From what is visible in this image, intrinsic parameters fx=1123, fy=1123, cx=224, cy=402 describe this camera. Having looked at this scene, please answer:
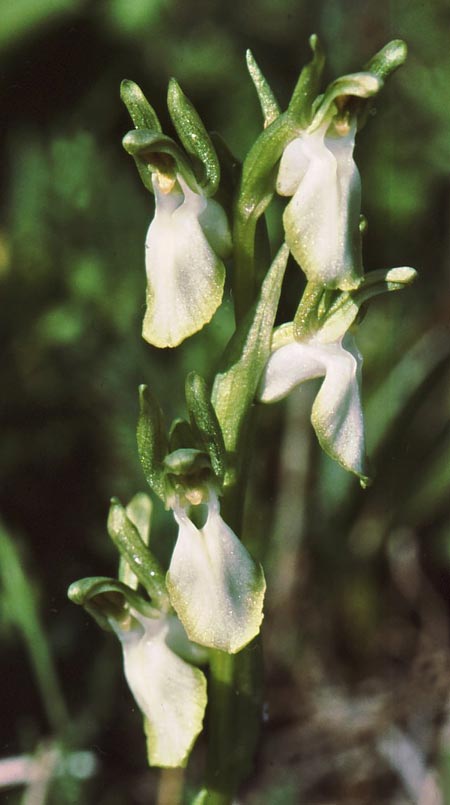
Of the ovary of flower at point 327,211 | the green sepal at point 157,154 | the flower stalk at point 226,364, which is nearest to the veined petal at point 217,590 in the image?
the flower stalk at point 226,364

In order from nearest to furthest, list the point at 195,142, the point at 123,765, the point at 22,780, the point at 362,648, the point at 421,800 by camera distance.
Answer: the point at 195,142 → the point at 22,780 → the point at 421,800 → the point at 123,765 → the point at 362,648

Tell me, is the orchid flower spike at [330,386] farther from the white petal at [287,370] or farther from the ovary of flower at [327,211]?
the ovary of flower at [327,211]

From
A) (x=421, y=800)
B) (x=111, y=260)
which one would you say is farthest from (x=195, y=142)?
(x=421, y=800)

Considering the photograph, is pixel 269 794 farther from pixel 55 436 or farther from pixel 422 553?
Result: pixel 55 436

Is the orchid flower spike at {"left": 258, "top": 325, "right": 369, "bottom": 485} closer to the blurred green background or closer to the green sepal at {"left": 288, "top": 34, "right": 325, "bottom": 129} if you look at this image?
the green sepal at {"left": 288, "top": 34, "right": 325, "bottom": 129}

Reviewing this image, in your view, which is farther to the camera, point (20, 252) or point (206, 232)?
point (20, 252)

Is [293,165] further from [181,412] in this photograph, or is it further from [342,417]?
[181,412]

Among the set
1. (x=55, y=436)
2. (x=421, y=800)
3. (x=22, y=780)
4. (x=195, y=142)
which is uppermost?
(x=195, y=142)
